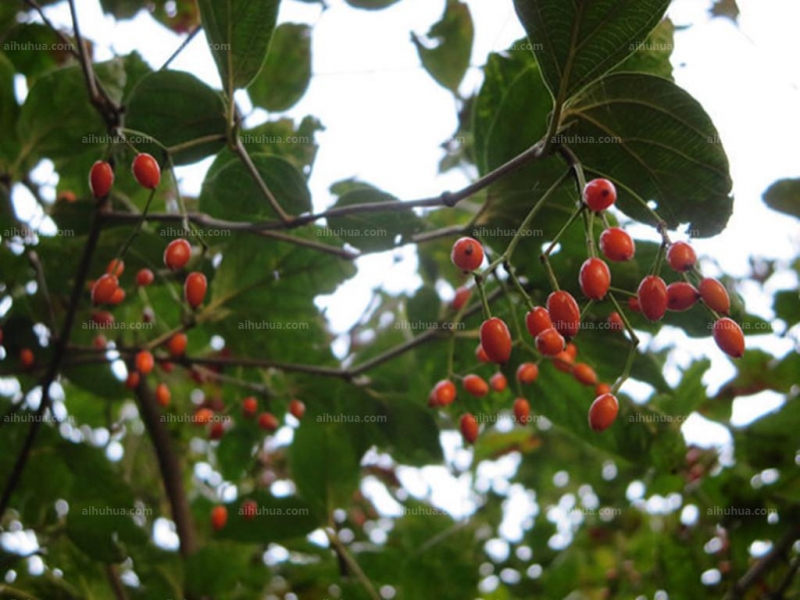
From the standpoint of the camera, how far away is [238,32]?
4.34ft

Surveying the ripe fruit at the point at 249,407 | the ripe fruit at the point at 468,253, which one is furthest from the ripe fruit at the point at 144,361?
the ripe fruit at the point at 468,253

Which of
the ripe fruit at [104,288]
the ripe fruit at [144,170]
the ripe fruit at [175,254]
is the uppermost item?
the ripe fruit at [144,170]

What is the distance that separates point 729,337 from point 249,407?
150 cm

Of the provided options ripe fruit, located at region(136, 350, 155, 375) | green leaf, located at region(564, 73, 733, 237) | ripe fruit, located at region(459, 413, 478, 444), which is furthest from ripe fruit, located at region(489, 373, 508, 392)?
ripe fruit, located at region(136, 350, 155, 375)

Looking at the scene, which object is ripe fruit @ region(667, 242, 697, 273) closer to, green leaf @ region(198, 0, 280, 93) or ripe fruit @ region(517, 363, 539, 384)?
ripe fruit @ region(517, 363, 539, 384)

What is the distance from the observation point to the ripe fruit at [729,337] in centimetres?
110

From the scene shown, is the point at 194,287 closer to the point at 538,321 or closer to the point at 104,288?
the point at 104,288

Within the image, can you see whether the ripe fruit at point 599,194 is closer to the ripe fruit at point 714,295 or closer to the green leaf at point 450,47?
the ripe fruit at point 714,295

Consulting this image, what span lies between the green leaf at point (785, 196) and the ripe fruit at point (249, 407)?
1.54 meters

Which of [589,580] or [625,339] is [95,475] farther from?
[589,580]

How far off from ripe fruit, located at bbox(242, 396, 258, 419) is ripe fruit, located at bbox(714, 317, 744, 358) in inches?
58.2

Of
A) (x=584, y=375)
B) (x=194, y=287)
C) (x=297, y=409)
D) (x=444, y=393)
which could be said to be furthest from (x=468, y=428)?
(x=194, y=287)

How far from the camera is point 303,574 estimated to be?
7.88ft

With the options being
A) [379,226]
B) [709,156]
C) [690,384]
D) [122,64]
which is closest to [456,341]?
[379,226]
